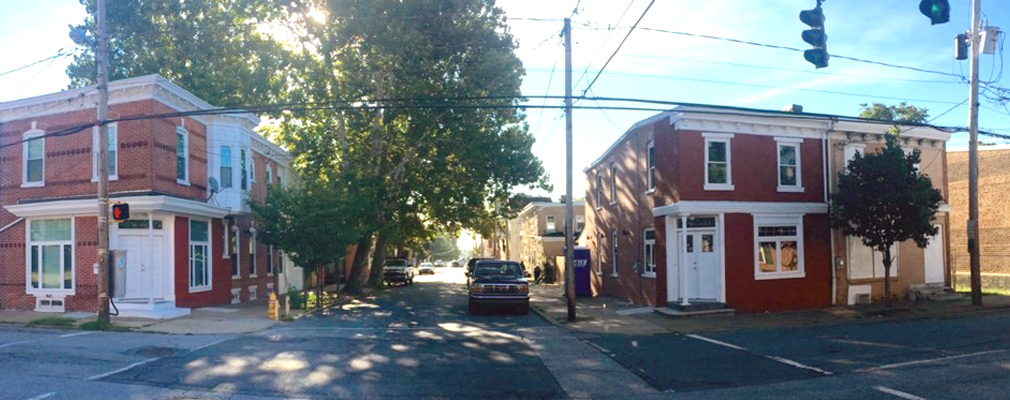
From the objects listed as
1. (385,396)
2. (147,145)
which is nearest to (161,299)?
(147,145)

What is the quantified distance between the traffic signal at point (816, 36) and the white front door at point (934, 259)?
1505 centimetres

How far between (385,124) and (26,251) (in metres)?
15.1

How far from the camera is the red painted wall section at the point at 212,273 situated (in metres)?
20.2

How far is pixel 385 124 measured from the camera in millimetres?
31672

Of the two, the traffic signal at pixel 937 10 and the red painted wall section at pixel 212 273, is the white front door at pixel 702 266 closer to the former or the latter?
the traffic signal at pixel 937 10

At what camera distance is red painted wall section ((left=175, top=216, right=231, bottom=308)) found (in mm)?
20250

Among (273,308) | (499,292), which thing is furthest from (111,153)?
(499,292)

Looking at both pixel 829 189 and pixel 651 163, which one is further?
pixel 651 163

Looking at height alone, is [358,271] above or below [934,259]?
below

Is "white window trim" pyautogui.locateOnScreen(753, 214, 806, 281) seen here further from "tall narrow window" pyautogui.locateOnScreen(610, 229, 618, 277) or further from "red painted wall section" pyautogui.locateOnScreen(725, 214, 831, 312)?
"tall narrow window" pyautogui.locateOnScreen(610, 229, 618, 277)

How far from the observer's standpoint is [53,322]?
16578 millimetres

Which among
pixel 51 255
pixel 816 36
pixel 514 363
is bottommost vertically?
pixel 514 363

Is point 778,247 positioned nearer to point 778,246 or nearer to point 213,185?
point 778,246

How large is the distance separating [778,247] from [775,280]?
103 centimetres
